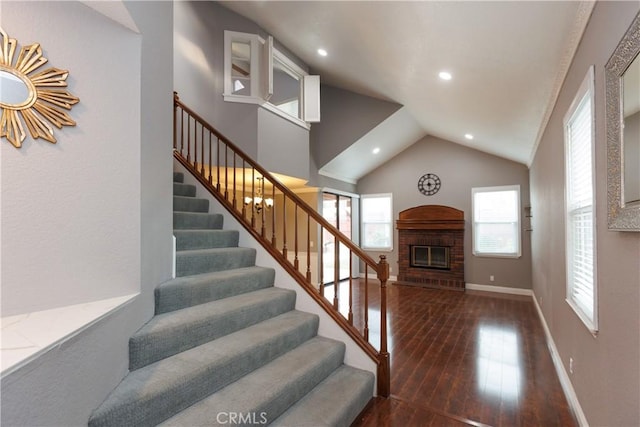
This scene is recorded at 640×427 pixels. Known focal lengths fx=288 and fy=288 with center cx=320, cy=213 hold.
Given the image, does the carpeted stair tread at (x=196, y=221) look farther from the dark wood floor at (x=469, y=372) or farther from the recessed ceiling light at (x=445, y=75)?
the recessed ceiling light at (x=445, y=75)

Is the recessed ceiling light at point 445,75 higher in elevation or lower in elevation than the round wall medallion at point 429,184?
higher

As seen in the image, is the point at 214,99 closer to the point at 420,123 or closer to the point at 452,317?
the point at 420,123

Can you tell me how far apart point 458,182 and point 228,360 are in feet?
21.6

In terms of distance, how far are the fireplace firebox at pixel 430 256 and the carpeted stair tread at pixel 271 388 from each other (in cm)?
514

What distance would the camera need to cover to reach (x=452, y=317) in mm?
4516

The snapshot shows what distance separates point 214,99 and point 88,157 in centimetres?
336

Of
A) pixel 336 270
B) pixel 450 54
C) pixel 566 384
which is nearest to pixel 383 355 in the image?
pixel 336 270

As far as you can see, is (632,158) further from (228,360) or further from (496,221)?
(496,221)

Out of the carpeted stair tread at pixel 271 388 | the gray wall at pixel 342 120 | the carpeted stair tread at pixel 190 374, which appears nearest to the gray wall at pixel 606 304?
the carpeted stair tread at pixel 271 388

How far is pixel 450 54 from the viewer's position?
120 inches

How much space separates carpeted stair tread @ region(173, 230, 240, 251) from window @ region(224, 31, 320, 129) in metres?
2.39

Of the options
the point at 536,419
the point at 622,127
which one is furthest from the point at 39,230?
the point at 536,419

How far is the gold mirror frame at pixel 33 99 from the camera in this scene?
45.2 inches

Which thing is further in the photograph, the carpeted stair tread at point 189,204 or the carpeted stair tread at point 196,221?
the carpeted stair tread at point 189,204
